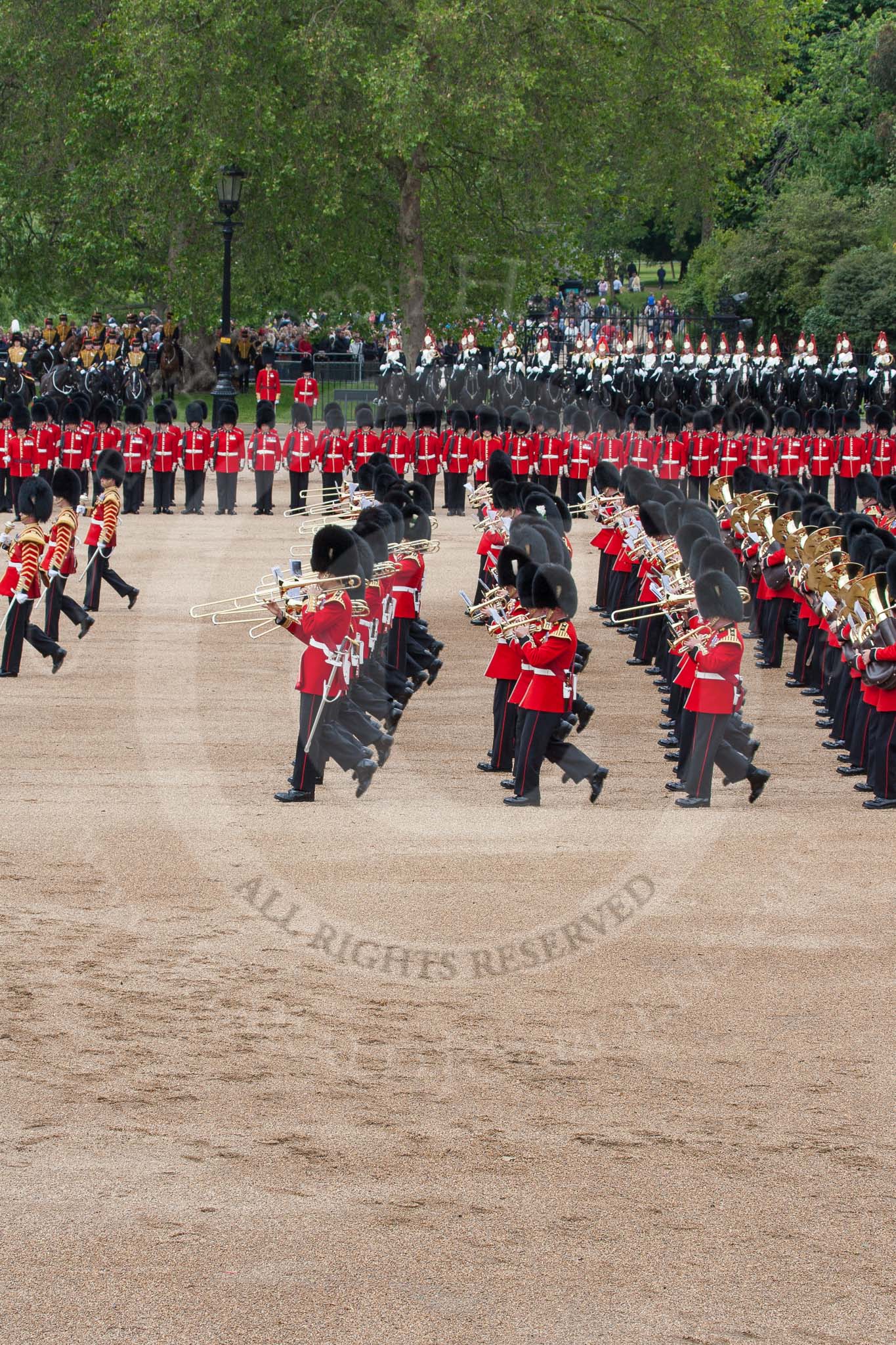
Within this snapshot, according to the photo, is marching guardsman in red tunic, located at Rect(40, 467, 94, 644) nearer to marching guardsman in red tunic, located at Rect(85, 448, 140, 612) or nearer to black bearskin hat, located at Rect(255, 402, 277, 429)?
marching guardsman in red tunic, located at Rect(85, 448, 140, 612)

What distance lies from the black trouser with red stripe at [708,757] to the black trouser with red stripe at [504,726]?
1.04 meters

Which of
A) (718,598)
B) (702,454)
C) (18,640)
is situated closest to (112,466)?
(18,640)

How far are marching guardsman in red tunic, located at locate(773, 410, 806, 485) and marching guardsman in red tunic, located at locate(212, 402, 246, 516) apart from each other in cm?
594

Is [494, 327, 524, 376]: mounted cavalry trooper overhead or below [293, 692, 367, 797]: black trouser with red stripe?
overhead

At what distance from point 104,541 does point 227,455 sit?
6538 mm

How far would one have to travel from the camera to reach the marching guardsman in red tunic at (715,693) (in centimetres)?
907

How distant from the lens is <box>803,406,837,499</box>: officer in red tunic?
69.4ft

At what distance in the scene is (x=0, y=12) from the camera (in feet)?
101

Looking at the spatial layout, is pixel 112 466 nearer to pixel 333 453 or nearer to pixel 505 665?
pixel 333 453

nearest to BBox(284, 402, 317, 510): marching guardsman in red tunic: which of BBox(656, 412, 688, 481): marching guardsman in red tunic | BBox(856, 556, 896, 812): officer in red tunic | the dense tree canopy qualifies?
BBox(656, 412, 688, 481): marching guardsman in red tunic

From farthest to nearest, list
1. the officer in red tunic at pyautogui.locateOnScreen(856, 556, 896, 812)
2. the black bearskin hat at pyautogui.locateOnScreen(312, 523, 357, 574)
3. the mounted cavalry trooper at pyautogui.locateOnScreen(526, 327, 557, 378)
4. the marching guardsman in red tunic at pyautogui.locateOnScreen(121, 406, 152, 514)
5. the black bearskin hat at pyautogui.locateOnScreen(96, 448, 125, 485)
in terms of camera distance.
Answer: the mounted cavalry trooper at pyautogui.locateOnScreen(526, 327, 557, 378) < the marching guardsman in red tunic at pyautogui.locateOnScreen(121, 406, 152, 514) < the black bearskin hat at pyautogui.locateOnScreen(96, 448, 125, 485) < the black bearskin hat at pyautogui.locateOnScreen(312, 523, 357, 574) < the officer in red tunic at pyautogui.locateOnScreen(856, 556, 896, 812)

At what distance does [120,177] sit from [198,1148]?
2685cm

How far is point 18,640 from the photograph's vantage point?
12.0 m

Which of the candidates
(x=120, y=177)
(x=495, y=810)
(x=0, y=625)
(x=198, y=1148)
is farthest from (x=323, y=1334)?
(x=120, y=177)
